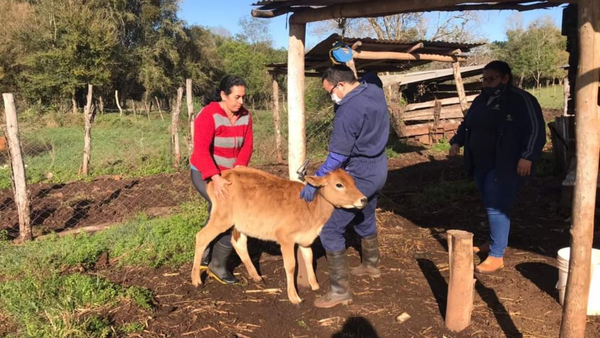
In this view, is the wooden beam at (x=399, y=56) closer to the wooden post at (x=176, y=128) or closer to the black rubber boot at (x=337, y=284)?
the black rubber boot at (x=337, y=284)

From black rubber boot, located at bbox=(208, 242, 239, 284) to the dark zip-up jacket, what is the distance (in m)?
3.08

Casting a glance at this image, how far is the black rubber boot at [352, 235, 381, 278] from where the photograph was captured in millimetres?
4934

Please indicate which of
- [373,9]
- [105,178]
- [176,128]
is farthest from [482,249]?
[105,178]

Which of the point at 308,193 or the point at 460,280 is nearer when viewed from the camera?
the point at 460,280

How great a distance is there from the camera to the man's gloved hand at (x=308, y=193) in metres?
4.20

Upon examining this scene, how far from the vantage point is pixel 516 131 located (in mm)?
4645

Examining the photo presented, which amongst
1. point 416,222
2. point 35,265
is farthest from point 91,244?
point 416,222

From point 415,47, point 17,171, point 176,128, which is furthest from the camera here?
point 176,128

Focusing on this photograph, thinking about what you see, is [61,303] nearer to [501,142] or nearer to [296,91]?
[296,91]

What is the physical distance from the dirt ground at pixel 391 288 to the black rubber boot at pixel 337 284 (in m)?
0.07

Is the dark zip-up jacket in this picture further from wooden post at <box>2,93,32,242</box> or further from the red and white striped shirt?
wooden post at <box>2,93,32,242</box>

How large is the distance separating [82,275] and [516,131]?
495cm

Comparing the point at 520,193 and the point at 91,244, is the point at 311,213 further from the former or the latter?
the point at 520,193

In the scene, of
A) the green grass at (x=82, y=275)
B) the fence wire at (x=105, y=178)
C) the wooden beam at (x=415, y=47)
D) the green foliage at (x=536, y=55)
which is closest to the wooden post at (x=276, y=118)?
the fence wire at (x=105, y=178)
